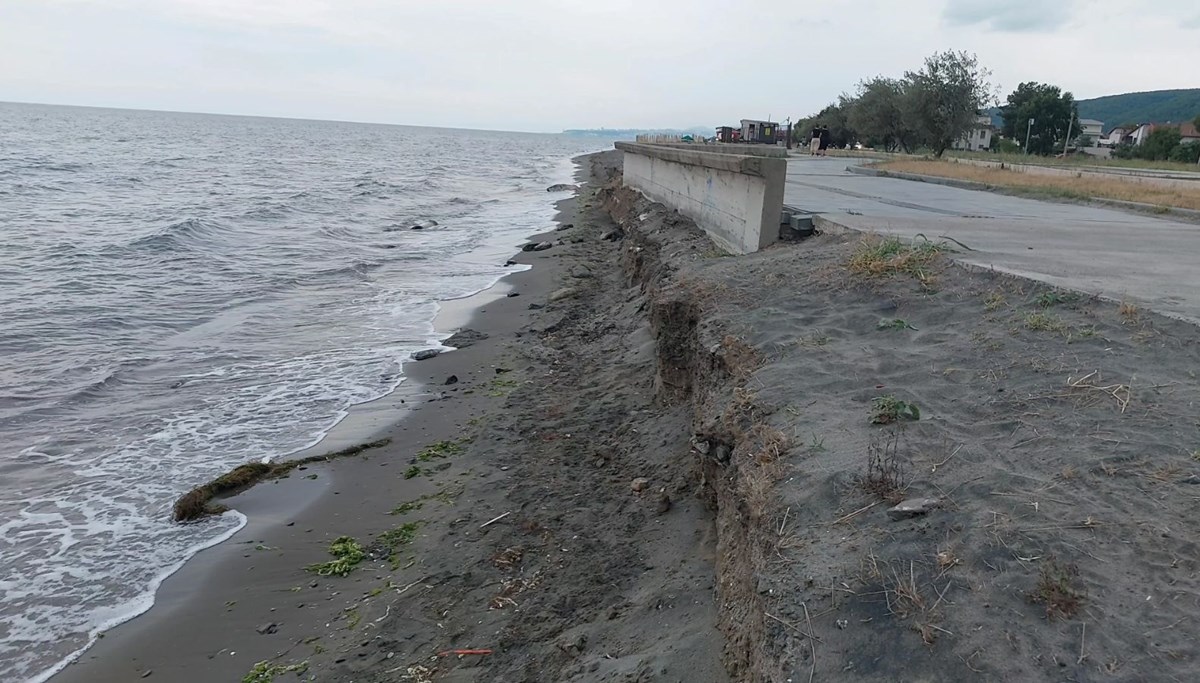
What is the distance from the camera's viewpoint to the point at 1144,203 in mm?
14578

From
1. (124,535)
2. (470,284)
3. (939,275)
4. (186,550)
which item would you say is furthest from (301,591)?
(470,284)

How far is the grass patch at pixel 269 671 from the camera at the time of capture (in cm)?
432

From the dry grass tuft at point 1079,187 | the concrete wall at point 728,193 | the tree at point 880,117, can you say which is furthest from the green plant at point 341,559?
the tree at point 880,117

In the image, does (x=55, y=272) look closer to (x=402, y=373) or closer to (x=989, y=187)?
(x=402, y=373)

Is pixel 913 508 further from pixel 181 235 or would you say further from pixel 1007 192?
pixel 181 235

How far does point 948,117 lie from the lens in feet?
140

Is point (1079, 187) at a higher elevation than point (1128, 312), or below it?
higher

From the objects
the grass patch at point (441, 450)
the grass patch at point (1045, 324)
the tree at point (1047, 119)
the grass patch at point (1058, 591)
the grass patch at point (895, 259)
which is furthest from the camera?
the tree at point (1047, 119)

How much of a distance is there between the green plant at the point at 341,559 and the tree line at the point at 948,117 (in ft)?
147

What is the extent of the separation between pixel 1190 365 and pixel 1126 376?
477mm

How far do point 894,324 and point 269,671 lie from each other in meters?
4.90

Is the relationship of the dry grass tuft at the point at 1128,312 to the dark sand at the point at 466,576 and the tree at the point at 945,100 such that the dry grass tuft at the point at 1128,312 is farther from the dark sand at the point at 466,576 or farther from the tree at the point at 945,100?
the tree at the point at 945,100

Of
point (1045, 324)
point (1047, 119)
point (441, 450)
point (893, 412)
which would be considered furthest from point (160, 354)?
point (1047, 119)

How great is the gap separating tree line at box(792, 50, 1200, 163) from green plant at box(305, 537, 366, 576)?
44.9 metres
